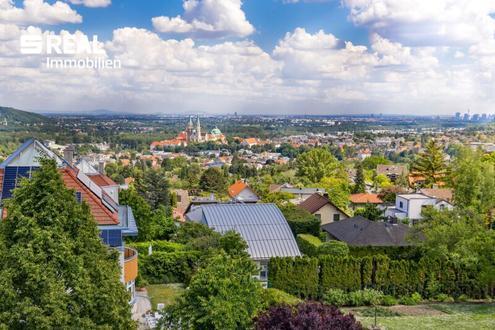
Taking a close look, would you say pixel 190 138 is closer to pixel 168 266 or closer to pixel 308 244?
pixel 308 244

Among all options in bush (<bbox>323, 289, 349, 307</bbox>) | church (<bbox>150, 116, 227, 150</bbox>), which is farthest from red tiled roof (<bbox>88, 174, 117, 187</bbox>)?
church (<bbox>150, 116, 227, 150</bbox>)

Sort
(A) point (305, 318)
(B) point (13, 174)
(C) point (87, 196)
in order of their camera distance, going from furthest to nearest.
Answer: (B) point (13, 174) → (C) point (87, 196) → (A) point (305, 318)

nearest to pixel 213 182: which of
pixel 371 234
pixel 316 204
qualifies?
pixel 316 204

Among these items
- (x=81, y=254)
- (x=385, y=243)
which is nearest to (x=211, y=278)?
(x=81, y=254)

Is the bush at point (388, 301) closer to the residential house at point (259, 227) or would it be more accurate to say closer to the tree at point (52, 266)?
the residential house at point (259, 227)

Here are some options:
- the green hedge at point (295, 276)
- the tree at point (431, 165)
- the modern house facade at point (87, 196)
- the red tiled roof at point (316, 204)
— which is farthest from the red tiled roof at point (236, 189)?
the modern house facade at point (87, 196)
